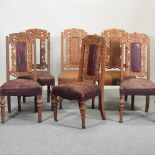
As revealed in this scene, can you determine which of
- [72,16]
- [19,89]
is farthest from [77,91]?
[72,16]

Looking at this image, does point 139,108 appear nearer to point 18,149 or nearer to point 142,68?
point 142,68

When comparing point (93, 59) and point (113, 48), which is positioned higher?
point (113, 48)

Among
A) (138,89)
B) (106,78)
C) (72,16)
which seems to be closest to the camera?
(138,89)

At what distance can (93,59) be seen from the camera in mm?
3889

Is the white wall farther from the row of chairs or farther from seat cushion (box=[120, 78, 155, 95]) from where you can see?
seat cushion (box=[120, 78, 155, 95])

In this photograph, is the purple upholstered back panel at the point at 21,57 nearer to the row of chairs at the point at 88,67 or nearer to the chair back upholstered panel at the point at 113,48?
the row of chairs at the point at 88,67

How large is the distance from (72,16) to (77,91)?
1.96 m

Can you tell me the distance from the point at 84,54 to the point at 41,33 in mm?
998

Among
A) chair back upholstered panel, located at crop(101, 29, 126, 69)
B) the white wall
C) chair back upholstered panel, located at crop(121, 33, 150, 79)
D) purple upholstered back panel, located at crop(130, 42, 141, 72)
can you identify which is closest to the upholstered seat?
chair back upholstered panel, located at crop(121, 33, 150, 79)

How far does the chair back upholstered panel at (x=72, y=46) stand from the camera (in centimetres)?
482

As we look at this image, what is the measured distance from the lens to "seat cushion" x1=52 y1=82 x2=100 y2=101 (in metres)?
3.50

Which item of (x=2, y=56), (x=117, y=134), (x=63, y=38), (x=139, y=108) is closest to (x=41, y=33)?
(x=63, y=38)

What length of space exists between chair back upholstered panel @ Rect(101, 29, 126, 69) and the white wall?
0.45 m

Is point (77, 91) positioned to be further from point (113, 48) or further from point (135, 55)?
point (113, 48)
